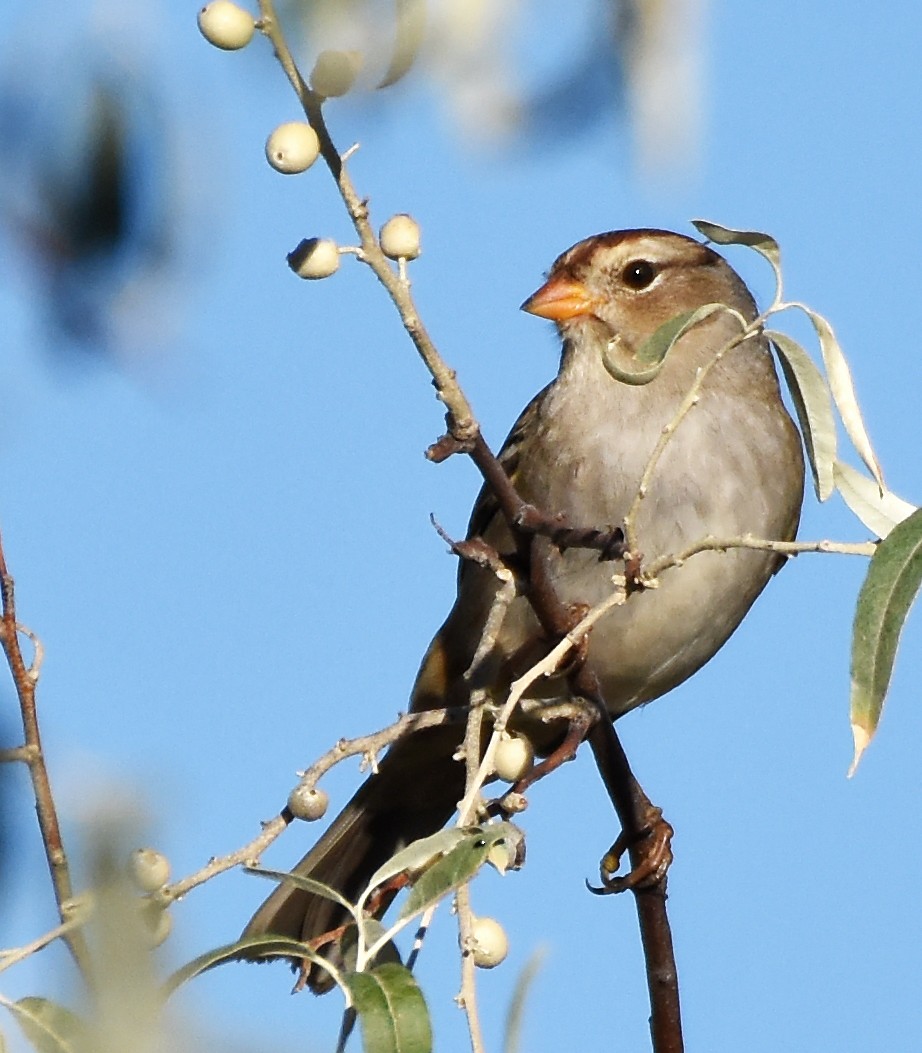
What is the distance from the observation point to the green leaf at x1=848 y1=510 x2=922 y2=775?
1.79m

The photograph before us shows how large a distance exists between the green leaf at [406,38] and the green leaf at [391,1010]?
794 millimetres

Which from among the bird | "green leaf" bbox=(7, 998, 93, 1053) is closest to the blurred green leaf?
"green leaf" bbox=(7, 998, 93, 1053)

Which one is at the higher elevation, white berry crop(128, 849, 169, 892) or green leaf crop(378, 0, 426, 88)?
green leaf crop(378, 0, 426, 88)

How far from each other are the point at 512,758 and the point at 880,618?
2.06 feet

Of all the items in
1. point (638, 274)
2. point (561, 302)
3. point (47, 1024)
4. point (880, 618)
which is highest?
point (638, 274)

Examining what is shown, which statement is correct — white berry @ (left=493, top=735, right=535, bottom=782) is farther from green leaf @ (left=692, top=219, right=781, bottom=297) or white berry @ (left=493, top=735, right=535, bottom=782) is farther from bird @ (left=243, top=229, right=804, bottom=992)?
bird @ (left=243, top=229, right=804, bottom=992)

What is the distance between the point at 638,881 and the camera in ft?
10.4

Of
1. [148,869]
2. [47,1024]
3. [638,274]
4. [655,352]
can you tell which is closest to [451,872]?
[148,869]

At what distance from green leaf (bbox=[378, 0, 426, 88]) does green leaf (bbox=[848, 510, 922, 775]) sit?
2.50 feet

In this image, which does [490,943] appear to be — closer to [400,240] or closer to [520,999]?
[520,999]

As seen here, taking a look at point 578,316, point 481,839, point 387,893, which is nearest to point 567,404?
point 578,316

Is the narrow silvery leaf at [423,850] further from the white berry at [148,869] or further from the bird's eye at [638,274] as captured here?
the bird's eye at [638,274]

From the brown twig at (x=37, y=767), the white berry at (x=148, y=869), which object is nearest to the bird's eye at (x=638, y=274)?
the brown twig at (x=37, y=767)

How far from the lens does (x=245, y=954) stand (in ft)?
5.34
